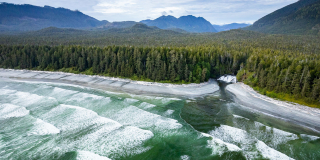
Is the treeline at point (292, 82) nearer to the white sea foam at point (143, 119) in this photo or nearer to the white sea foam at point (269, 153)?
the white sea foam at point (269, 153)

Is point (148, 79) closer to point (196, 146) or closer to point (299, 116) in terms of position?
point (196, 146)

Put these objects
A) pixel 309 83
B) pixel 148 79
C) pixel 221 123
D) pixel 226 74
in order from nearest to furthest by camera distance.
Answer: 1. pixel 221 123
2. pixel 309 83
3. pixel 148 79
4. pixel 226 74

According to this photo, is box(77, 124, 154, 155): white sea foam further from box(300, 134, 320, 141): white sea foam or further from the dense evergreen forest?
the dense evergreen forest

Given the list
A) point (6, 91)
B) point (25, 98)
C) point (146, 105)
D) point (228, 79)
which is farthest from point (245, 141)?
point (6, 91)

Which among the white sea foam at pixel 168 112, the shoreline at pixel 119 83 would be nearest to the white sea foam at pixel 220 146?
the white sea foam at pixel 168 112

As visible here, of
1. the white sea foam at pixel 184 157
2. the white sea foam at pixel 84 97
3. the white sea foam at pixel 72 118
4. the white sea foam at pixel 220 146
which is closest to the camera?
the white sea foam at pixel 184 157

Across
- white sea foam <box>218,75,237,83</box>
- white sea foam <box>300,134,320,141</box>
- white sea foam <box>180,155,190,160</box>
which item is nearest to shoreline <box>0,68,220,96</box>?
white sea foam <box>218,75,237,83</box>

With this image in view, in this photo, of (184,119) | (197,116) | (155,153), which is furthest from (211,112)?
(155,153)
